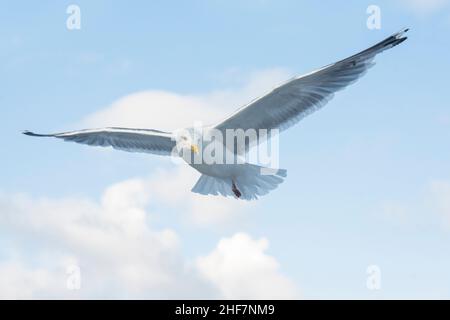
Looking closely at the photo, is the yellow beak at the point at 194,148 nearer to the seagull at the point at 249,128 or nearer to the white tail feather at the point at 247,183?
the seagull at the point at 249,128

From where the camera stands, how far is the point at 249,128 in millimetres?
8938

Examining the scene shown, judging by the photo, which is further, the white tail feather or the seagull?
the white tail feather

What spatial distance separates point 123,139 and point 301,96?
2.83 metres

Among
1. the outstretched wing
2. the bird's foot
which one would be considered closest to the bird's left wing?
the bird's foot

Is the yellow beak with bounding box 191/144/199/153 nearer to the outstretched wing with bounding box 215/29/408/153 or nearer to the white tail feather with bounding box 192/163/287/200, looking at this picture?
the outstretched wing with bounding box 215/29/408/153

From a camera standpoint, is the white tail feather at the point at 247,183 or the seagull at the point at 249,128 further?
the white tail feather at the point at 247,183

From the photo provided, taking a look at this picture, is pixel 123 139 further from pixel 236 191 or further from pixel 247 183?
pixel 247 183

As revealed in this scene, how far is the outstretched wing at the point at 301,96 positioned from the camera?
8.20m

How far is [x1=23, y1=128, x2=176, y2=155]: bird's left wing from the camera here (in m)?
9.68

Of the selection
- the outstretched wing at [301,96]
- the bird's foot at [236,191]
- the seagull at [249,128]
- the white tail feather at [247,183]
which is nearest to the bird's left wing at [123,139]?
the seagull at [249,128]

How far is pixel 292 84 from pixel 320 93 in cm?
41
